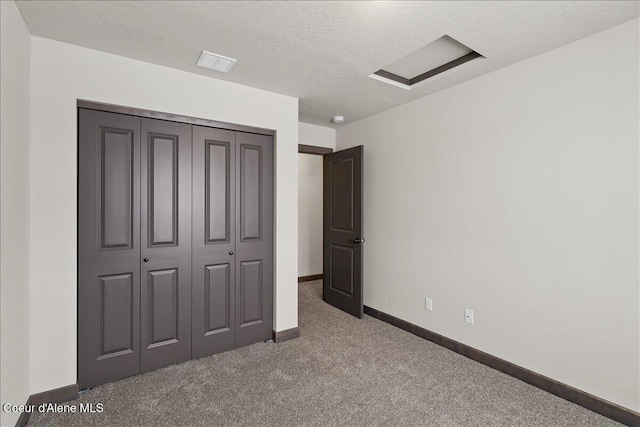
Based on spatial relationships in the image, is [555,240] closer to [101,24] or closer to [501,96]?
[501,96]

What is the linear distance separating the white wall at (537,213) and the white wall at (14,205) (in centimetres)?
314

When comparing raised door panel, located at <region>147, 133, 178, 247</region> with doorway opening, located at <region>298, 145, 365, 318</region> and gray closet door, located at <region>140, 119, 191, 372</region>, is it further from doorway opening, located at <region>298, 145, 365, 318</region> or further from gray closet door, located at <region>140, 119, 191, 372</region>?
doorway opening, located at <region>298, 145, 365, 318</region>

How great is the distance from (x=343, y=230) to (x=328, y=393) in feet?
6.80

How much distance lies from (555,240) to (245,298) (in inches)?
102

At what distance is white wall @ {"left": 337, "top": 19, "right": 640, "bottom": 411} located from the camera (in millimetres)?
1969

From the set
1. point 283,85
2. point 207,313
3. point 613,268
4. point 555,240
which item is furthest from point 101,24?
point 613,268

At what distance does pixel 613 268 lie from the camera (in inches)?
78.7

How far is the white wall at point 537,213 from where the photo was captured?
77.5 inches

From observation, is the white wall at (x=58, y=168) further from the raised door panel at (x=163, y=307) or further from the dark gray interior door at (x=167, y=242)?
the raised door panel at (x=163, y=307)

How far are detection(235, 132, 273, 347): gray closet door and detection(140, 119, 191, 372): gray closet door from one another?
0.46m

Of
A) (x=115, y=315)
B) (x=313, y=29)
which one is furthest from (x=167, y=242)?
(x=313, y=29)

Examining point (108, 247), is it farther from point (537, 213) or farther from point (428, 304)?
point (537, 213)

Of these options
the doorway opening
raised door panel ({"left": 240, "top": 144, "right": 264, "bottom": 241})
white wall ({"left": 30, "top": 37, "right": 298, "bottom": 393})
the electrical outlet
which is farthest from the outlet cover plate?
white wall ({"left": 30, "top": 37, "right": 298, "bottom": 393})

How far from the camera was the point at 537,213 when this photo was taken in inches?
92.8
